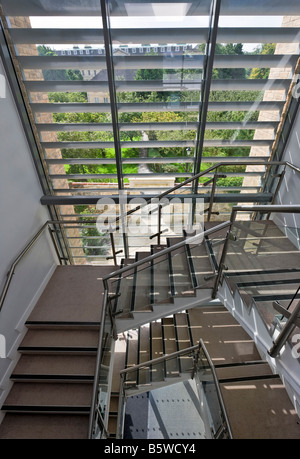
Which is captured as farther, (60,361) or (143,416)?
(143,416)

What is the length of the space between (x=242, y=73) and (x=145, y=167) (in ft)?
6.08

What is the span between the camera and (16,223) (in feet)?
11.0

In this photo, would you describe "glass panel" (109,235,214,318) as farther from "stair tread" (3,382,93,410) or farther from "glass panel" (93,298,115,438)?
"stair tread" (3,382,93,410)

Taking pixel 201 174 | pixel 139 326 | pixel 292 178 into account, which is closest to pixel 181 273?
pixel 139 326

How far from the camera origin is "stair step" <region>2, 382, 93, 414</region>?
279 centimetres

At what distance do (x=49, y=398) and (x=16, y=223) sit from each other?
7.36 feet

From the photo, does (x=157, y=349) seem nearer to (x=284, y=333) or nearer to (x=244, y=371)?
(x=244, y=371)

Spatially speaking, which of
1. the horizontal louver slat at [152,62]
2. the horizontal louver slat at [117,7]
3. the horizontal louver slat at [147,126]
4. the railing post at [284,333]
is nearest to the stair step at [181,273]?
the railing post at [284,333]

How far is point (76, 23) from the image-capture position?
2918 mm

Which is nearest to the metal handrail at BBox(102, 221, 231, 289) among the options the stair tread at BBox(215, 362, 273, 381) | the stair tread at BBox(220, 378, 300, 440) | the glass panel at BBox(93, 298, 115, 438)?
the glass panel at BBox(93, 298, 115, 438)

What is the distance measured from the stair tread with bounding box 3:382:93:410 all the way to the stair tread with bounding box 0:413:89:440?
0.51ft

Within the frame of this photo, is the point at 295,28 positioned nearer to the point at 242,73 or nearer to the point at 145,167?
the point at 242,73

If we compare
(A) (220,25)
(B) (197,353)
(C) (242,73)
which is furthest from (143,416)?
(A) (220,25)

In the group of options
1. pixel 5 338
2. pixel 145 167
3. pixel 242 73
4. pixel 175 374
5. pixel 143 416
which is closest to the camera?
pixel 5 338
